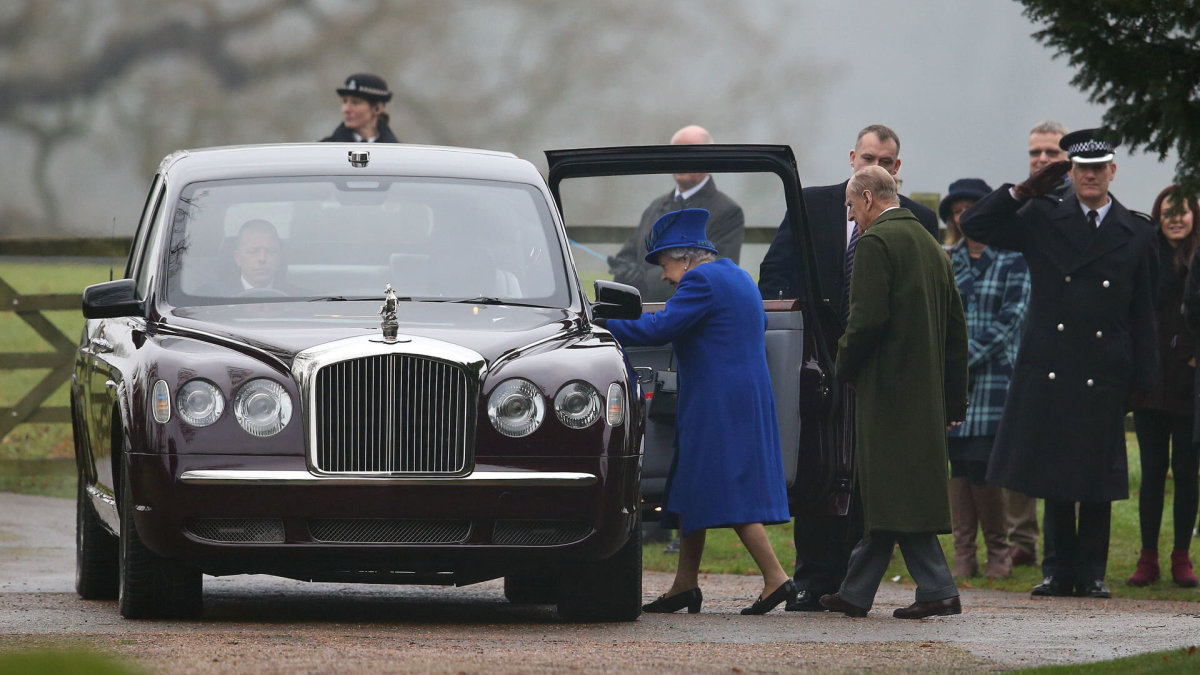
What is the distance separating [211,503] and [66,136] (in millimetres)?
15661

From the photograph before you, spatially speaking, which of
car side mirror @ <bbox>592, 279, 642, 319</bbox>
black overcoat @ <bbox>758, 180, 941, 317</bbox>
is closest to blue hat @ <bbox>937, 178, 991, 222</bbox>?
black overcoat @ <bbox>758, 180, 941, 317</bbox>

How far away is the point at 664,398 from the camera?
957 centimetres

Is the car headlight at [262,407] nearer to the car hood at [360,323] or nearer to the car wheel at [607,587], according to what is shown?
the car hood at [360,323]

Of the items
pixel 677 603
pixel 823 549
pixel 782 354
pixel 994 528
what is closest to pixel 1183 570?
pixel 994 528

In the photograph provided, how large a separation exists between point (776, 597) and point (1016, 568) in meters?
3.76

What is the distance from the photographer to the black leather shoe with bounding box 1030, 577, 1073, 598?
10984 millimetres

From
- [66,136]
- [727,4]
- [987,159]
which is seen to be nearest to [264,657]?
[987,159]

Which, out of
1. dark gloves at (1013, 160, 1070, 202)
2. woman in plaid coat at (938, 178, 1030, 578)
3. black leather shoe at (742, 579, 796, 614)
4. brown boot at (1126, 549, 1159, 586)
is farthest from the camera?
woman in plaid coat at (938, 178, 1030, 578)

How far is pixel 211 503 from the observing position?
24.9 feet

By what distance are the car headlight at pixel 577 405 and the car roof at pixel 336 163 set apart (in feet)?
→ 5.19

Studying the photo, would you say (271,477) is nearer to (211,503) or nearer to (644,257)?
(211,503)

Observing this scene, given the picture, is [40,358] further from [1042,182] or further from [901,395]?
[901,395]

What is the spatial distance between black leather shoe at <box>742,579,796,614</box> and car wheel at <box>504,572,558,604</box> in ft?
3.10

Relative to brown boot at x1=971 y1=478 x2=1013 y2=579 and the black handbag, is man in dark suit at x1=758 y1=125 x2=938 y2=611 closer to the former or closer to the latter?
the black handbag
